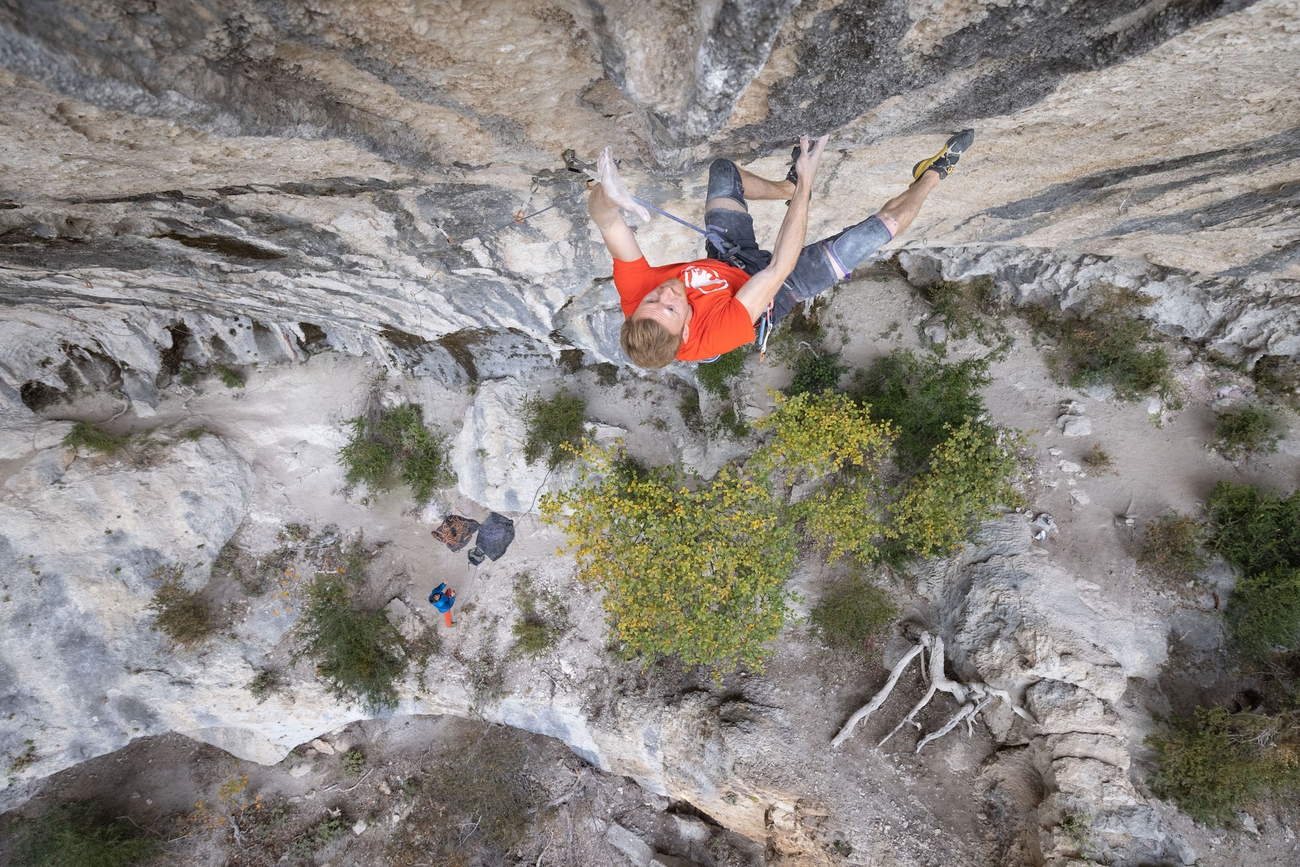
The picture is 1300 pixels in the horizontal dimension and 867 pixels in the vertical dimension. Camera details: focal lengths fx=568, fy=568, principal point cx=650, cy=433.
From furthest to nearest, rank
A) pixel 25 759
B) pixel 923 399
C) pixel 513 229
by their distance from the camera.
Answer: pixel 923 399 → pixel 25 759 → pixel 513 229

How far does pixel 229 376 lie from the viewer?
301 inches

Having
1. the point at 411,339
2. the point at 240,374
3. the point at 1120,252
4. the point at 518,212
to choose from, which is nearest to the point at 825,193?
the point at 518,212

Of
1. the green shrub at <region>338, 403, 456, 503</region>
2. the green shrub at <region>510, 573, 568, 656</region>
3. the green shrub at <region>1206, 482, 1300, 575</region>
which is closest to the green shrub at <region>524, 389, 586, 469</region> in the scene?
the green shrub at <region>338, 403, 456, 503</region>

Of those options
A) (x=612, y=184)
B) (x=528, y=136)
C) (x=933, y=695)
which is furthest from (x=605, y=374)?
(x=933, y=695)

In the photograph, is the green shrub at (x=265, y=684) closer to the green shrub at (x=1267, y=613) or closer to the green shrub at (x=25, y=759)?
the green shrub at (x=25, y=759)

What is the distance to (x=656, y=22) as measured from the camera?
2492mm

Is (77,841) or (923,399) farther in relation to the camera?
(77,841)

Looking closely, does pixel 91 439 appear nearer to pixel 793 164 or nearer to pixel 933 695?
pixel 793 164

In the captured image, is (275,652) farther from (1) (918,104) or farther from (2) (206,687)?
(1) (918,104)

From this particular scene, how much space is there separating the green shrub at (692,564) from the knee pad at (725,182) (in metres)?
3.05

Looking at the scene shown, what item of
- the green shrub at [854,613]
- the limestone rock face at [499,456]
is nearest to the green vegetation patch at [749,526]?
the green shrub at [854,613]

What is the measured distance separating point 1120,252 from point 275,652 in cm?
1161

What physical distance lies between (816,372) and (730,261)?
3.96m

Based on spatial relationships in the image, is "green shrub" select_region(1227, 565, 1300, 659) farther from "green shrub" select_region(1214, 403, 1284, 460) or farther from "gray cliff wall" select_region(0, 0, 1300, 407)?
→ "gray cliff wall" select_region(0, 0, 1300, 407)
